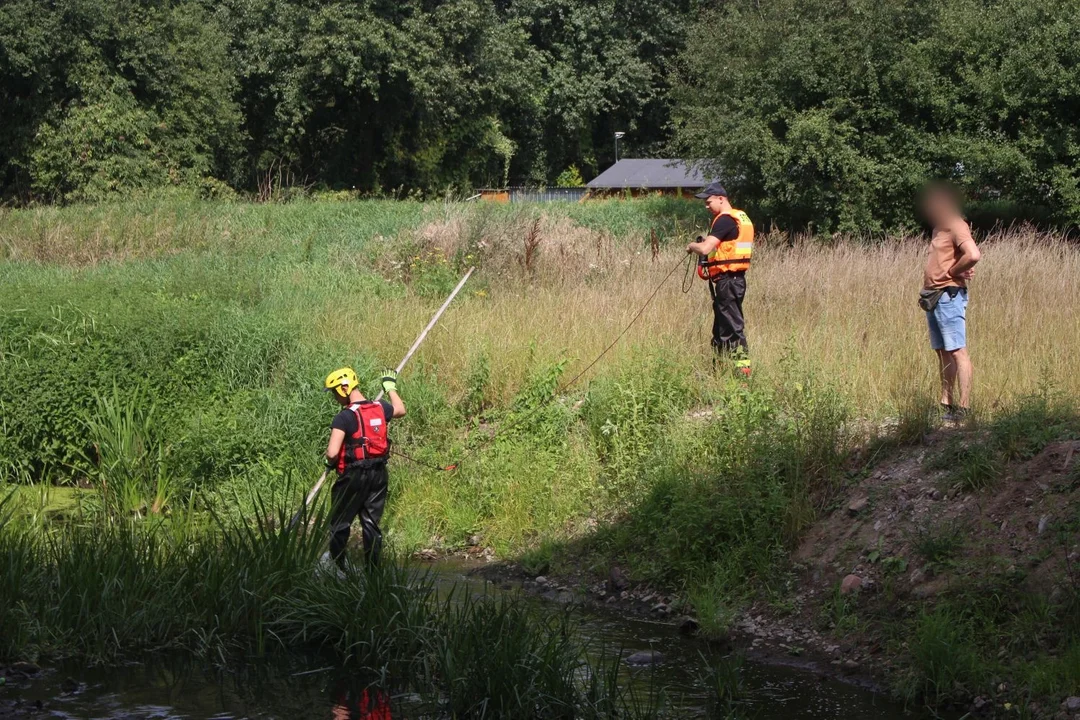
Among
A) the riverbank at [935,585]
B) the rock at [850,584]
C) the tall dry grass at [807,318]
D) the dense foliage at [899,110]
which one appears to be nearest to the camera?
the riverbank at [935,585]

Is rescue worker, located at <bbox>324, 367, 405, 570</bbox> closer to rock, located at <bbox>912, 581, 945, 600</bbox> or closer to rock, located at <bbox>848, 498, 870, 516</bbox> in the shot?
rock, located at <bbox>848, 498, 870, 516</bbox>

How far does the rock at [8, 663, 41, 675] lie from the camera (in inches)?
239

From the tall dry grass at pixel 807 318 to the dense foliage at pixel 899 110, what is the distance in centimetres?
504

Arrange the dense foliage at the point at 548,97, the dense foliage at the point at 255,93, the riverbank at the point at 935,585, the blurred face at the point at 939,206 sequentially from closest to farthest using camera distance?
the riverbank at the point at 935,585 < the blurred face at the point at 939,206 < the dense foliage at the point at 548,97 < the dense foliage at the point at 255,93

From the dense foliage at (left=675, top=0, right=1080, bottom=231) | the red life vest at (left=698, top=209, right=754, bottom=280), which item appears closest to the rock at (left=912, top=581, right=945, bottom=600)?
the red life vest at (left=698, top=209, right=754, bottom=280)

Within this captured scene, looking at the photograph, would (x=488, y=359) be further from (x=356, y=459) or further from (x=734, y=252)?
(x=356, y=459)

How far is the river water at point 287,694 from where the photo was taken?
5828 millimetres

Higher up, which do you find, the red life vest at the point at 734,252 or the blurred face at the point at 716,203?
the blurred face at the point at 716,203

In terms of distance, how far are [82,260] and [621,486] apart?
11.5 m

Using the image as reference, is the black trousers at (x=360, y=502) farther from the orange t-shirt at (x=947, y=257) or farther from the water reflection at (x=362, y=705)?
the orange t-shirt at (x=947, y=257)

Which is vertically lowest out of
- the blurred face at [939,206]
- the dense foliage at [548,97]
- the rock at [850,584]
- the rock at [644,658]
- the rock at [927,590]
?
the rock at [644,658]

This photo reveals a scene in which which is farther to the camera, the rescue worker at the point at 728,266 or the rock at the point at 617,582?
the rescue worker at the point at 728,266

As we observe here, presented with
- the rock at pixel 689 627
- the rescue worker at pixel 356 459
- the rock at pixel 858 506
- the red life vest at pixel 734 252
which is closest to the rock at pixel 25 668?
the rescue worker at pixel 356 459

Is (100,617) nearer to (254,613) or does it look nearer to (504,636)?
(254,613)
